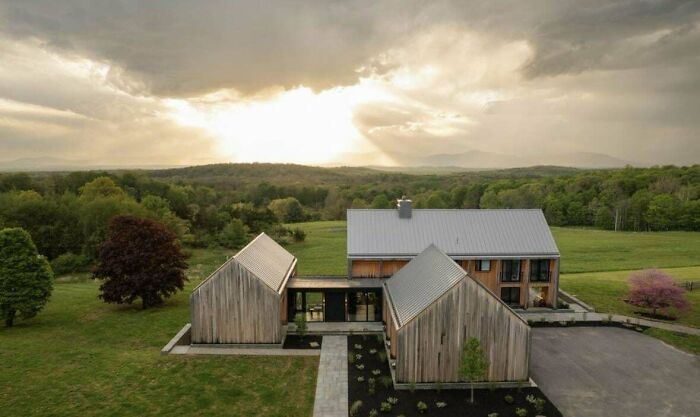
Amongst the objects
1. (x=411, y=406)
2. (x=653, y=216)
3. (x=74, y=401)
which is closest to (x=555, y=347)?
(x=411, y=406)

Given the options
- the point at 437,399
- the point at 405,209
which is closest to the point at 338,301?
the point at 405,209

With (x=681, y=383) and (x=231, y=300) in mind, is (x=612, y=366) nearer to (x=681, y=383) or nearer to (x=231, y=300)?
(x=681, y=383)

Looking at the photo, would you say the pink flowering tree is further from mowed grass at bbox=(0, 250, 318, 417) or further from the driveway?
mowed grass at bbox=(0, 250, 318, 417)

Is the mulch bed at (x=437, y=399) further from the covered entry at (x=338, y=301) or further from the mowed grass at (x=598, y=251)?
the mowed grass at (x=598, y=251)

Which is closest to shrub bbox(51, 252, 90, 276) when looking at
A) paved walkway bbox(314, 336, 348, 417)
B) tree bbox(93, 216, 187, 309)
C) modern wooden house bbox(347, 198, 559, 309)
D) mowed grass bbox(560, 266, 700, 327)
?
tree bbox(93, 216, 187, 309)

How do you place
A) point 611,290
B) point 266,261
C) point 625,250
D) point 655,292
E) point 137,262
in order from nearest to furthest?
point 266,261, point 137,262, point 655,292, point 611,290, point 625,250

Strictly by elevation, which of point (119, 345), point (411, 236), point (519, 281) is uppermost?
point (411, 236)

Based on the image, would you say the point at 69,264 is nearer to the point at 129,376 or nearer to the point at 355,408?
the point at 129,376
